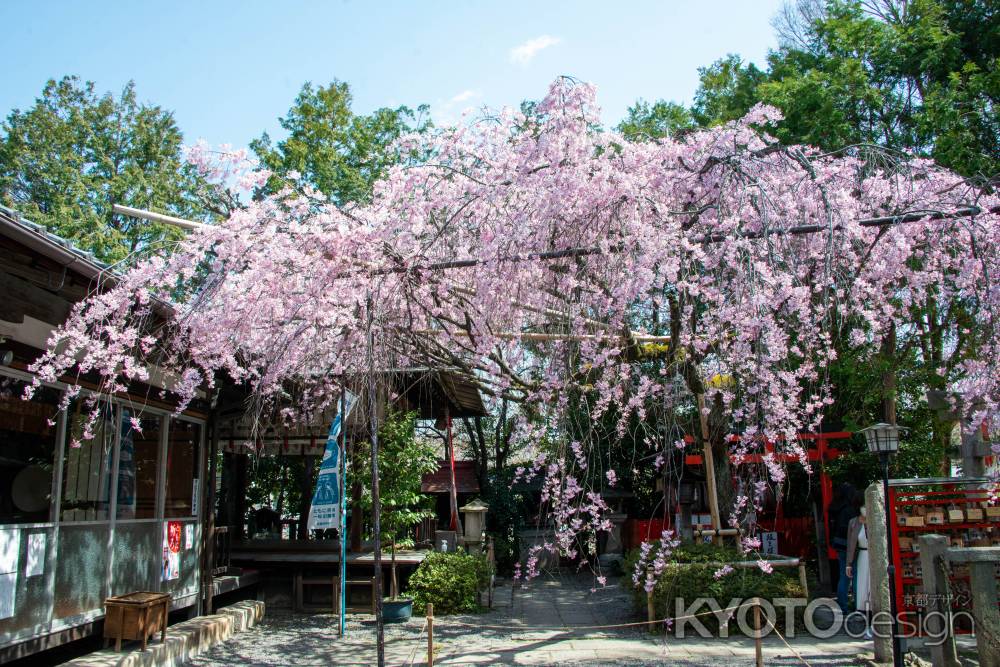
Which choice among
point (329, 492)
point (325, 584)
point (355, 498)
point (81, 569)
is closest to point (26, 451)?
point (81, 569)

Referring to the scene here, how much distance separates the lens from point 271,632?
922 centimetres

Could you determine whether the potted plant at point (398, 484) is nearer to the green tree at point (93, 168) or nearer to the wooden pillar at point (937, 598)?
the wooden pillar at point (937, 598)

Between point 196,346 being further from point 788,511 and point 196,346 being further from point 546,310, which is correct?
point 788,511

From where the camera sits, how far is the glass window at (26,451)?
6012 mm

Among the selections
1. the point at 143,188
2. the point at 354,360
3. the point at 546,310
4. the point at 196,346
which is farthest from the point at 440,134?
the point at 143,188

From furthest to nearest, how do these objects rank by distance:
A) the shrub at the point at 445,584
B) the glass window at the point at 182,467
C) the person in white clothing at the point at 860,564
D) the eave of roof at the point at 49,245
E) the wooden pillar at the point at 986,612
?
the shrub at the point at 445,584
the glass window at the point at 182,467
the person in white clothing at the point at 860,564
the wooden pillar at the point at 986,612
the eave of roof at the point at 49,245

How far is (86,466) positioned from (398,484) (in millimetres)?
4311

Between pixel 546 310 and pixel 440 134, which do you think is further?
pixel 440 134

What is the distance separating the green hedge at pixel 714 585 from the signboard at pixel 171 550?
573cm

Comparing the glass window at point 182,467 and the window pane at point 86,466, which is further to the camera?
the glass window at point 182,467

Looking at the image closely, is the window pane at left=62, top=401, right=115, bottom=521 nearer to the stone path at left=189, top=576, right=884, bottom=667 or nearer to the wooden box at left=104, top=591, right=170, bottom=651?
the wooden box at left=104, top=591, right=170, bottom=651

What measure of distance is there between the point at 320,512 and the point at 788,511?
10.6m

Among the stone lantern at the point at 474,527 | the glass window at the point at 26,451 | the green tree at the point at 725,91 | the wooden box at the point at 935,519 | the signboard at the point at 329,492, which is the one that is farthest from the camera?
the green tree at the point at 725,91

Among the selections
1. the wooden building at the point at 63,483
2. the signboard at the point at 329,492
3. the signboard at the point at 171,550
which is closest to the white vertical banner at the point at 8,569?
the wooden building at the point at 63,483
